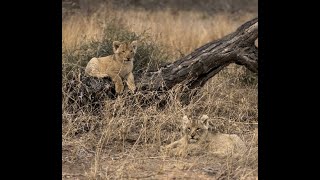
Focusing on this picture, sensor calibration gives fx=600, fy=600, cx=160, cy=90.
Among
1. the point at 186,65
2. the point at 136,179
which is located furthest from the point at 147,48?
the point at 136,179

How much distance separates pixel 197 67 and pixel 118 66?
1.01 m

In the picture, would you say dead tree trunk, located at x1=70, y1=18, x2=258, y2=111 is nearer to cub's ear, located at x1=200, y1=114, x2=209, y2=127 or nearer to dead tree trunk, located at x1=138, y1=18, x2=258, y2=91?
dead tree trunk, located at x1=138, y1=18, x2=258, y2=91

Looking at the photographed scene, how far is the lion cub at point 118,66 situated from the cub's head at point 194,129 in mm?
982

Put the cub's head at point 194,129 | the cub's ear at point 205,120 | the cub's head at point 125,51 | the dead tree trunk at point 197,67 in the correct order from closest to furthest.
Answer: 1. the cub's head at point 194,129
2. the cub's ear at point 205,120
3. the dead tree trunk at point 197,67
4. the cub's head at point 125,51

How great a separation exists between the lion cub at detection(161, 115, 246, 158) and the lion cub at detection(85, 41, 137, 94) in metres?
1.04

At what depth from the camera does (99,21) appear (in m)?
11.6

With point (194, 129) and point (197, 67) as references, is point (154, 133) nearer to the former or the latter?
point (194, 129)

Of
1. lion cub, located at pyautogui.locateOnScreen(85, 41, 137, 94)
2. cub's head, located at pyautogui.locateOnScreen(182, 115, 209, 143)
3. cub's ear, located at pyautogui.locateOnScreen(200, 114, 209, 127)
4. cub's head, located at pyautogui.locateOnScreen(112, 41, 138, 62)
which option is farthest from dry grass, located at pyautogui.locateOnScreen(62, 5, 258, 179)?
cub's head, located at pyautogui.locateOnScreen(112, 41, 138, 62)

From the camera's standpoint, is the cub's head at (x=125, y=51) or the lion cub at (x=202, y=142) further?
the cub's head at (x=125, y=51)

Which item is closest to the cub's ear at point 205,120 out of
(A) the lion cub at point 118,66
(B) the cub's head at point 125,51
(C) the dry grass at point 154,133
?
(C) the dry grass at point 154,133

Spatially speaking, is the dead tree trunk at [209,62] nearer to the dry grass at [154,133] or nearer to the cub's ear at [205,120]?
the dry grass at [154,133]

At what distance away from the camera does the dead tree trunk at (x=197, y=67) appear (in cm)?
723

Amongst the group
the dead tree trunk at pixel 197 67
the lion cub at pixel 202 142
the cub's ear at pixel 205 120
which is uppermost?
the dead tree trunk at pixel 197 67
